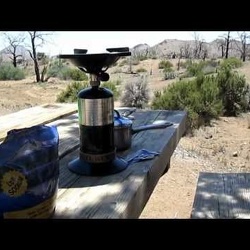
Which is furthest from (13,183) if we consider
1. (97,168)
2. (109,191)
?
(97,168)

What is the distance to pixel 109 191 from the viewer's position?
1.21 meters

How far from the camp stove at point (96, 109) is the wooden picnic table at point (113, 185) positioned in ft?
0.26

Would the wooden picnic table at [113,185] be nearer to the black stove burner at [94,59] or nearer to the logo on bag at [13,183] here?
the logo on bag at [13,183]

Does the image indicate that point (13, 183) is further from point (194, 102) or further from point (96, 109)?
point (194, 102)

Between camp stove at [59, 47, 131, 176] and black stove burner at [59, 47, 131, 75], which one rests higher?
black stove burner at [59, 47, 131, 75]

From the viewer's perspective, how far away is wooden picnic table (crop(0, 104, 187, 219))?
107 centimetres

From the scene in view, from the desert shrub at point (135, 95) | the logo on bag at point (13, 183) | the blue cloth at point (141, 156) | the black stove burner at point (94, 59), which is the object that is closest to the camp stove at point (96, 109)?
the black stove burner at point (94, 59)

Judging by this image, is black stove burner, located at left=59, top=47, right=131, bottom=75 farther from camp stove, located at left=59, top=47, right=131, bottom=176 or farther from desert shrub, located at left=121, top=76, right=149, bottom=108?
desert shrub, located at left=121, top=76, right=149, bottom=108

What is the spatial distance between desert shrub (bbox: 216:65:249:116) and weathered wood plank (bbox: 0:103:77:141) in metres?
6.08

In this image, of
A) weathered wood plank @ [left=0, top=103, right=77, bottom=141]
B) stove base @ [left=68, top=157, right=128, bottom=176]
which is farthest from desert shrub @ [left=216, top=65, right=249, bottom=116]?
stove base @ [left=68, top=157, right=128, bottom=176]

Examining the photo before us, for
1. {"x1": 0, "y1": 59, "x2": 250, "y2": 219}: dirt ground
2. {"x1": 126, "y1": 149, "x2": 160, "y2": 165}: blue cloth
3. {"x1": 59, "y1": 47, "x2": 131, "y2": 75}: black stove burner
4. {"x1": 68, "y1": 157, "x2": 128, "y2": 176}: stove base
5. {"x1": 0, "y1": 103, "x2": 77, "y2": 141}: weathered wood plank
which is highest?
{"x1": 59, "y1": 47, "x2": 131, "y2": 75}: black stove burner

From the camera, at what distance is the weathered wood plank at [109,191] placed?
106 cm

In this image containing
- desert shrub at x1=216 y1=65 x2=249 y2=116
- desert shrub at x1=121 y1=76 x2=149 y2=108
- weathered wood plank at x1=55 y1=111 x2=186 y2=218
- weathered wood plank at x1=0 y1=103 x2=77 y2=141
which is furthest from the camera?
desert shrub at x1=216 y1=65 x2=249 y2=116
